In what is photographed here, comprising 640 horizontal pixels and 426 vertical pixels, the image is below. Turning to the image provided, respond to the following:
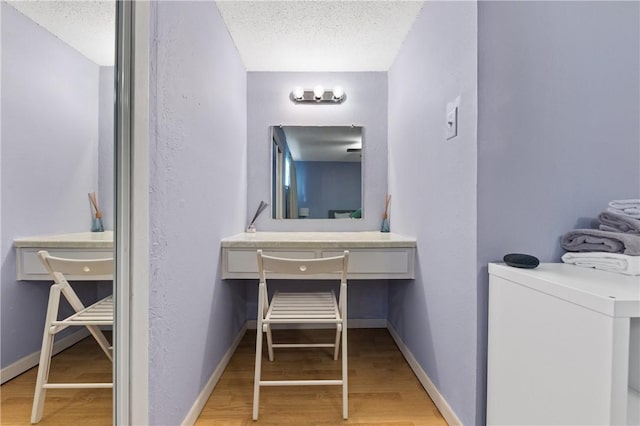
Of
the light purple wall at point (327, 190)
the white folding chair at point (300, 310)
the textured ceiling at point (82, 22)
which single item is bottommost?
the white folding chair at point (300, 310)

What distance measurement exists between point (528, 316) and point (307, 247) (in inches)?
42.5

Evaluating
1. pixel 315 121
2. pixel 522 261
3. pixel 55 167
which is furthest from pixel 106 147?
pixel 315 121

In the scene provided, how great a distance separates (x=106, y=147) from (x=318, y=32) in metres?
1.45

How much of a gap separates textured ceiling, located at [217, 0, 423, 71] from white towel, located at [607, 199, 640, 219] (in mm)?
1327

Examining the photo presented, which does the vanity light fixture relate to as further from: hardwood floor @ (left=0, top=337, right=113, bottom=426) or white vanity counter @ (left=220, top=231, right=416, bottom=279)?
hardwood floor @ (left=0, top=337, right=113, bottom=426)

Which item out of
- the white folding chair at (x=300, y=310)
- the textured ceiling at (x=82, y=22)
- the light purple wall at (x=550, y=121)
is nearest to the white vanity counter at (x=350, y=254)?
the white folding chair at (x=300, y=310)

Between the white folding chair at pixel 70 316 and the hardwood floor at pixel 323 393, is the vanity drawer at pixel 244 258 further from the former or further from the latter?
the white folding chair at pixel 70 316

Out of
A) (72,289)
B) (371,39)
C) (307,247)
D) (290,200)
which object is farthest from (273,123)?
(72,289)

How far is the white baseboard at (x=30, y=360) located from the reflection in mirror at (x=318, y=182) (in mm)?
1622

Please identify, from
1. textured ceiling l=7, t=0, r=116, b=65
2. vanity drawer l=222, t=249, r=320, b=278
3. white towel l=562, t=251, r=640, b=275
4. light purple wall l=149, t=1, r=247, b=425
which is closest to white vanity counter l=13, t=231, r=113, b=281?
light purple wall l=149, t=1, r=247, b=425

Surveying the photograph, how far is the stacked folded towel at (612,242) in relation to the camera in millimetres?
857

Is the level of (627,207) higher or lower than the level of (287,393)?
higher

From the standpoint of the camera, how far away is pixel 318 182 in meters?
2.39

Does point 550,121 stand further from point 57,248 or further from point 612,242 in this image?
point 57,248
